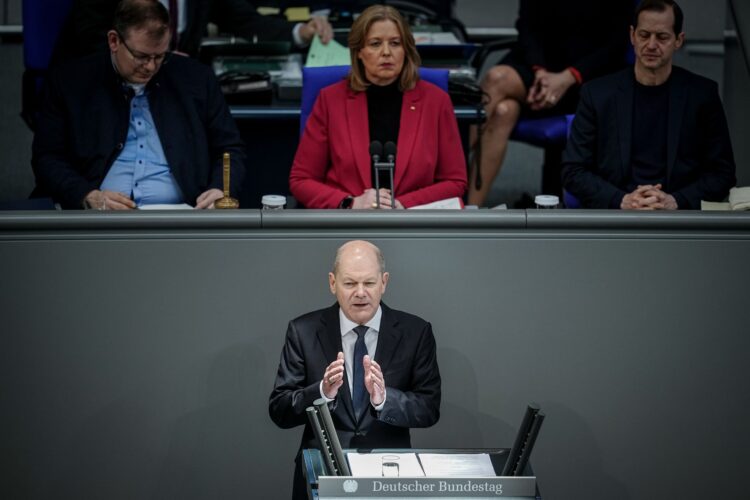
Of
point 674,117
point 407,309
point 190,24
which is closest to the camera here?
point 407,309

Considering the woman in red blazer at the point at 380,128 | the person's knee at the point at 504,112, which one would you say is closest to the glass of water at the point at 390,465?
the woman in red blazer at the point at 380,128

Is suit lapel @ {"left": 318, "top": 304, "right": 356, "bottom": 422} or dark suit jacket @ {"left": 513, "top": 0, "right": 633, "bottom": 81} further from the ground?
dark suit jacket @ {"left": 513, "top": 0, "right": 633, "bottom": 81}

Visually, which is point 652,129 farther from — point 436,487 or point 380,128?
point 436,487

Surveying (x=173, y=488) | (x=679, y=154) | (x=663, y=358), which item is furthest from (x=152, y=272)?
(x=679, y=154)

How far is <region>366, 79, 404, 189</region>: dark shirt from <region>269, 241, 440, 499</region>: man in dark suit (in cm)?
113

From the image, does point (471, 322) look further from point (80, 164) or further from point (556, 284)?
point (80, 164)

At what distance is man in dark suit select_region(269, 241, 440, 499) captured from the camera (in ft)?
9.52

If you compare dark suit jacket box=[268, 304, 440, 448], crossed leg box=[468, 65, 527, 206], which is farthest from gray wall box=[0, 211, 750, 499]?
crossed leg box=[468, 65, 527, 206]

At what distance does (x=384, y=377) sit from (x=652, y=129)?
5.29ft

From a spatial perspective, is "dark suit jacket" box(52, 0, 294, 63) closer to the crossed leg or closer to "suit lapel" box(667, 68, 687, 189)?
the crossed leg

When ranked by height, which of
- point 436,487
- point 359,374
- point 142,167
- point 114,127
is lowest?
point 436,487

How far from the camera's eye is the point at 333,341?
2.94 metres

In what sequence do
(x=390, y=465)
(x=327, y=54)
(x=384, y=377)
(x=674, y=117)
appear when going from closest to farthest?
(x=390, y=465) → (x=384, y=377) → (x=674, y=117) → (x=327, y=54)

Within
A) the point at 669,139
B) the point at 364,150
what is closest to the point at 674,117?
the point at 669,139
